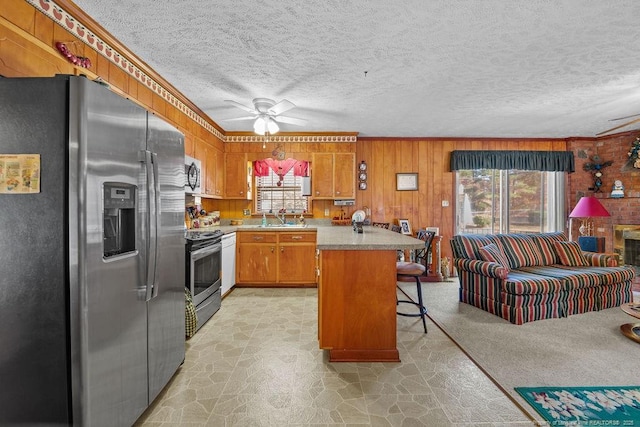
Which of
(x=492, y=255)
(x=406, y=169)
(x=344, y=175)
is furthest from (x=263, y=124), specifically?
(x=492, y=255)

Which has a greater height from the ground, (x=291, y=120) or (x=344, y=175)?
(x=291, y=120)

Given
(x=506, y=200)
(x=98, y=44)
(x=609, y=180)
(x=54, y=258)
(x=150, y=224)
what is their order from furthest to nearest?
(x=506, y=200) → (x=609, y=180) → (x=98, y=44) → (x=150, y=224) → (x=54, y=258)

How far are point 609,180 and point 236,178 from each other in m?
6.73

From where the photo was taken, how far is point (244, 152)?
4.96 m

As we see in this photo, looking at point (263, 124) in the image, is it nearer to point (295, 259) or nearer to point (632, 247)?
point (295, 259)

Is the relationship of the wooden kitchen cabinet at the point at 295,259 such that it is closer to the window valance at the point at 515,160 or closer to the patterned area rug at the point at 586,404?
the patterned area rug at the point at 586,404

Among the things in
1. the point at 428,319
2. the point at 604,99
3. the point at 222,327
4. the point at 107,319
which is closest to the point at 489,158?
the point at 604,99

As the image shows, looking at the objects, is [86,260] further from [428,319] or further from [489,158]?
[489,158]

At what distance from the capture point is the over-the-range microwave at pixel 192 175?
11.1 ft

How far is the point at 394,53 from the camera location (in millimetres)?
2447

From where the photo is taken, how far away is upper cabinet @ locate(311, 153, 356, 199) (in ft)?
16.1

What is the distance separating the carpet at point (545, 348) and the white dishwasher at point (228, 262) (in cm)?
269

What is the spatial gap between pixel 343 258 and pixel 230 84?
2257 mm

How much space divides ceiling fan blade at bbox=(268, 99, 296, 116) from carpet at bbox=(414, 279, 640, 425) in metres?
2.97
